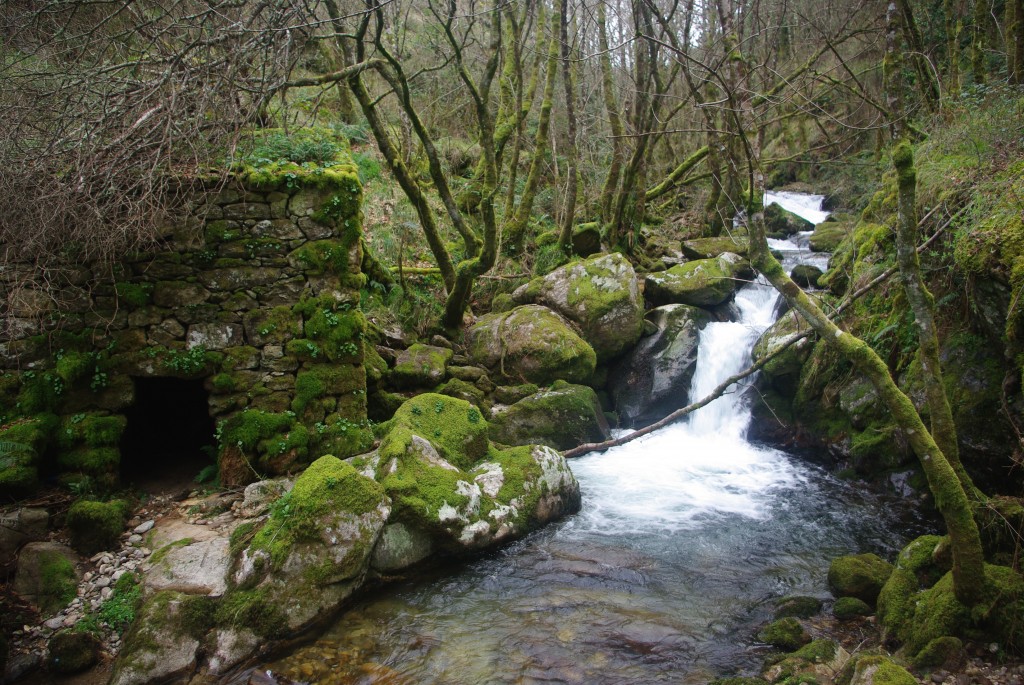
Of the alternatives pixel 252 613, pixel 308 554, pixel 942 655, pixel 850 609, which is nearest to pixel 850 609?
pixel 850 609

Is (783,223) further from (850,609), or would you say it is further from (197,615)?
(197,615)

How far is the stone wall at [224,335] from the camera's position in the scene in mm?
5340

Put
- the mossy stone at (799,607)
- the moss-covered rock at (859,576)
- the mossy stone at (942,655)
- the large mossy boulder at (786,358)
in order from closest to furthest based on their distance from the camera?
the mossy stone at (942,655)
the mossy stone at (799,607)
the moss-covered rock at (859,576)
the large mossy boulder at (786,358)

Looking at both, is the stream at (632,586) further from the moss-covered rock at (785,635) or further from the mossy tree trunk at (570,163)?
the mossy tree trunk at (570,163)

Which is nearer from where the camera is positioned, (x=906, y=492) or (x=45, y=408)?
(x=45, y=408)

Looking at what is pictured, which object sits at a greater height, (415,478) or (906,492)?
(415,478)

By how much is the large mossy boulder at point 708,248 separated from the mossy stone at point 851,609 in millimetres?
8510

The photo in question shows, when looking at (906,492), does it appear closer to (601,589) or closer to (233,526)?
(601,589)

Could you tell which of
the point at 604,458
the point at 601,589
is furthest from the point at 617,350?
the point at 601,589

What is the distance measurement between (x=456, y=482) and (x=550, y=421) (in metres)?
2.95

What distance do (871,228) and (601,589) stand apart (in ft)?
24.6

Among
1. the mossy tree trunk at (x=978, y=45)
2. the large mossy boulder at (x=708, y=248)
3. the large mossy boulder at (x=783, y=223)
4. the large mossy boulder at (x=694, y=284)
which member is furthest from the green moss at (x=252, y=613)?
the large mossy boulder at (x=783, y=223)

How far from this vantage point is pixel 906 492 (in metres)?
6.75

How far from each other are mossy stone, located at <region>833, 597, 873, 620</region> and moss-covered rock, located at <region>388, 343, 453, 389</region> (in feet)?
17.9
